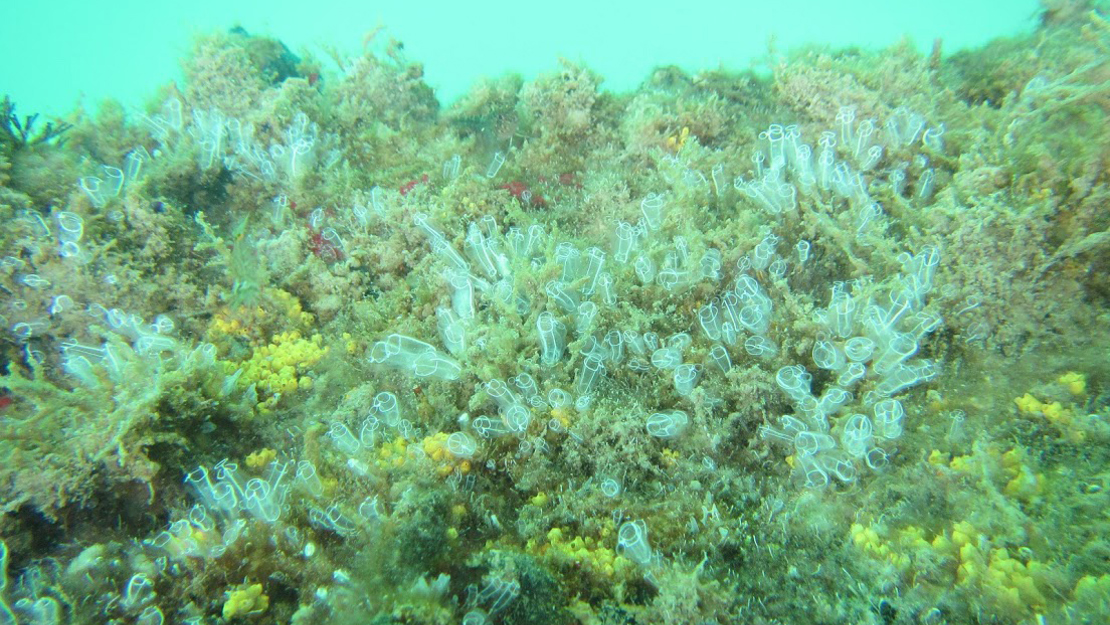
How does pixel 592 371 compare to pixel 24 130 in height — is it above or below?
below

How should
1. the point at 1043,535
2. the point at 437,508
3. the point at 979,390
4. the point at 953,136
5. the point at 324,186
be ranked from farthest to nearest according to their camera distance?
the point at 324,186 → the point at 953,136 → the point at 979,390 → the point at 437,508 → the point at 1043,535

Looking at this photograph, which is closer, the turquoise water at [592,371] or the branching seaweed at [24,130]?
the turquoise water at [592,371]

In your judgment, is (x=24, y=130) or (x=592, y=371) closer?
(x=592, y=371)

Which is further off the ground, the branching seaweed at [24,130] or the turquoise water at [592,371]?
the branching seaweed at [24,130]

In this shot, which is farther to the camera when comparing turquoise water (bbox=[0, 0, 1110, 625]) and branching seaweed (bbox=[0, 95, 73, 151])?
branching seaweed (bbox=[0, 95, 73, 151])

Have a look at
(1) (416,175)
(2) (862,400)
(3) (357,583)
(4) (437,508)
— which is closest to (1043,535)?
(2) (862,400)

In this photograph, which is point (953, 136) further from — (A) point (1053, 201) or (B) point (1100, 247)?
(B) point (1100, 247)

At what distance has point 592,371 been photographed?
162 inches

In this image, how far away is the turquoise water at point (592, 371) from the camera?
9.63 feet

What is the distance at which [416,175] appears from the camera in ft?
21.1

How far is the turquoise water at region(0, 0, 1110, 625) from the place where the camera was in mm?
2936

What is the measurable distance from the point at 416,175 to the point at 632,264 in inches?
135

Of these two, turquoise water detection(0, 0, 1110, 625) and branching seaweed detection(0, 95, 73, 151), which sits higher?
branching seaweed detection(0, 95, 73, 151)

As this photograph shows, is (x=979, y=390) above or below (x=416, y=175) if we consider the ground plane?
below
